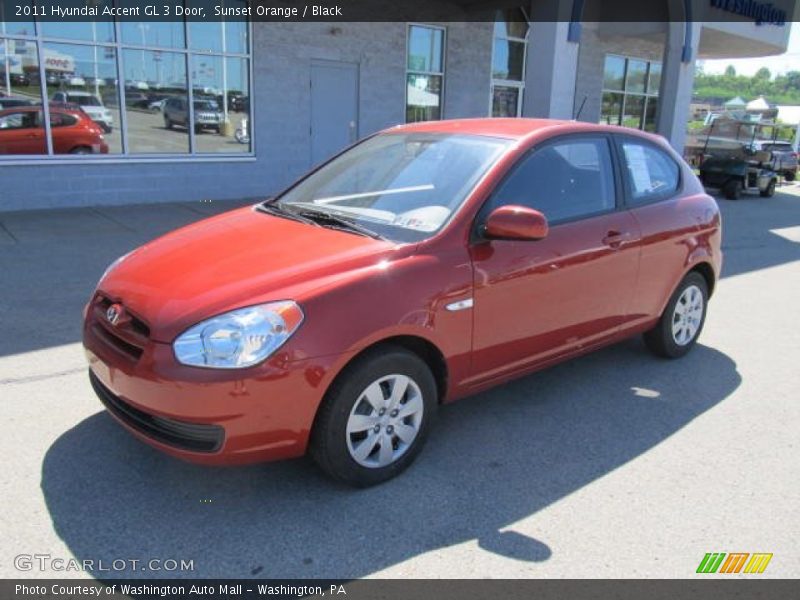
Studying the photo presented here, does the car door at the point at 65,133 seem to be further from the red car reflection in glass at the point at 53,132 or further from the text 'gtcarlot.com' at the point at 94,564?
the text 'gtcarlot.com' at the point at 94,564

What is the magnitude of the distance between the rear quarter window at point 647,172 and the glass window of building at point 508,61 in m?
11.7

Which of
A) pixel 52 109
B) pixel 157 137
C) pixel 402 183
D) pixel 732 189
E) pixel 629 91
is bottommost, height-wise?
pixel 732 189

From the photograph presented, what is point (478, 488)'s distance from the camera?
3277mm

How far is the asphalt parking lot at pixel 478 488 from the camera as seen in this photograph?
276 centimetres

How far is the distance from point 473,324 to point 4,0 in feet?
30.5

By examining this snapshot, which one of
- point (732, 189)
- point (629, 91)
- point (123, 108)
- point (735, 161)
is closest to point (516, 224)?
point (123, 108)

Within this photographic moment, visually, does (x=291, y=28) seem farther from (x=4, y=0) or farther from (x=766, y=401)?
(x=766, y=401)

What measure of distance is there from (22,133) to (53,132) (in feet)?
1.41

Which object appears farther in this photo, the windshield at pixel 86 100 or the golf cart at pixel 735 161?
the golf cart at pixel 735 161

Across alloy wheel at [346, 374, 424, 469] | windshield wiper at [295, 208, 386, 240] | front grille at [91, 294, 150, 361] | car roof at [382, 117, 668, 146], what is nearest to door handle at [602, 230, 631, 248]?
car roof at [382, 117, 668, 146]

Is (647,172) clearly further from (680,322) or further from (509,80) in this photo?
(509,80)

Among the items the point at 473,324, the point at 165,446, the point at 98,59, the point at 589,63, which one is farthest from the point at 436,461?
the point at 589,63

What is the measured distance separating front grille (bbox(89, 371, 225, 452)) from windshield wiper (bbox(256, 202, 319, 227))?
1.31 m

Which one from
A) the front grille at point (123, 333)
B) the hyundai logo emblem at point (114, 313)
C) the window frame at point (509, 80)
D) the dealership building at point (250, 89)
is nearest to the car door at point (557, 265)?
the front grille at point (123, 333)
